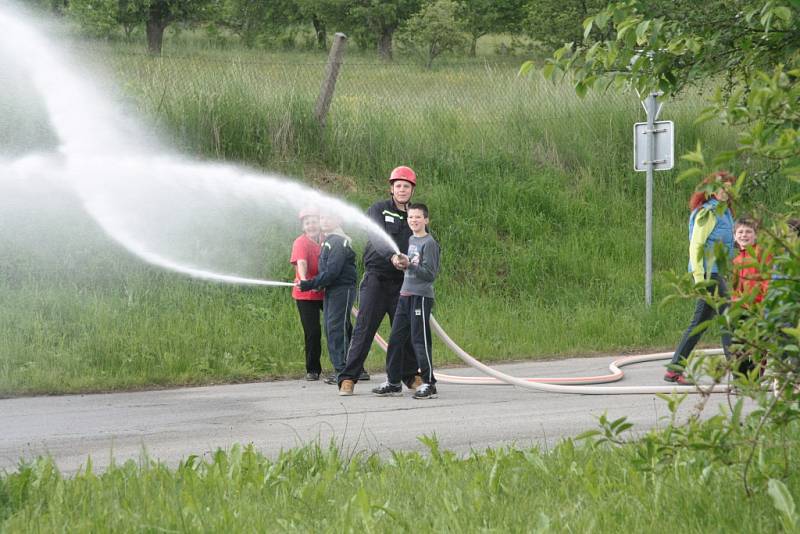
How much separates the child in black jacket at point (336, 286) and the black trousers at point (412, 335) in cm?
87

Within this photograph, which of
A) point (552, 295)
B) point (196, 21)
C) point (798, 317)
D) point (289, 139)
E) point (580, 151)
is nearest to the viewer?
point (798, 317)

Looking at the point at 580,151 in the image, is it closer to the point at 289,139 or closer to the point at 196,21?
the point at 289,139

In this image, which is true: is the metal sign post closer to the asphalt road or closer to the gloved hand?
the asphalt road

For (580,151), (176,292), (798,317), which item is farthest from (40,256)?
(798,317)

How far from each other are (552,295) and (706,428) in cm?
1035

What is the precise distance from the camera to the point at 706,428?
4.04 metres

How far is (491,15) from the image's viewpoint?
5528cm

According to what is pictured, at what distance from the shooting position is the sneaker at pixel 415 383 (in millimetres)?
9516

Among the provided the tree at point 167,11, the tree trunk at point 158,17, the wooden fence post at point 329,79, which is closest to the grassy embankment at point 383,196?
the wooden fence post at point 329,79

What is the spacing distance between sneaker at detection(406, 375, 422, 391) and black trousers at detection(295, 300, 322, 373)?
114 cm

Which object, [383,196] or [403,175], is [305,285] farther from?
Answer: [383,196]

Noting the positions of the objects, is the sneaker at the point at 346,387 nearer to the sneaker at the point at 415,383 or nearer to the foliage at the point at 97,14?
the sneaker at the point at 415,383

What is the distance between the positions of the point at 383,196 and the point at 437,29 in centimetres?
3282

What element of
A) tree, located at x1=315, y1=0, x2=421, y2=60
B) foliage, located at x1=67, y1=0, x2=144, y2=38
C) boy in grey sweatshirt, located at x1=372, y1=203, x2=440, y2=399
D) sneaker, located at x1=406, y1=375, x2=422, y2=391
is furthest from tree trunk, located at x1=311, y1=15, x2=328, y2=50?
boy in grey sweatshirt, located at x1=372, y1=203, x2=440, y2=399
